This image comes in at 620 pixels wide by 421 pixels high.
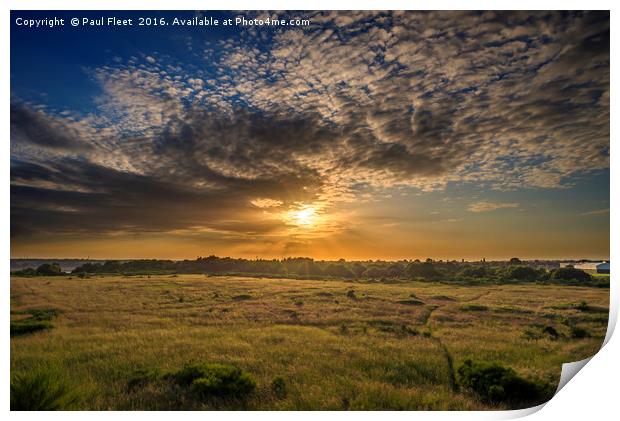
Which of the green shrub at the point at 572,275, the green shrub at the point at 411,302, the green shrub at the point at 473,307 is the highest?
the green shrub at the point at 572,275

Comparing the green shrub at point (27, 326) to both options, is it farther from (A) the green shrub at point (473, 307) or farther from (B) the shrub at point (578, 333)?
(B) the shrub at point (578, 333)

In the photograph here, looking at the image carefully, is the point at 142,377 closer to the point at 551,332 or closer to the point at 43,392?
the point at 43,392

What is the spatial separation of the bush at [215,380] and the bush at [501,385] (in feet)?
19.3

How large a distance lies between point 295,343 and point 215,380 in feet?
12.1

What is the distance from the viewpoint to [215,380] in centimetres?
953

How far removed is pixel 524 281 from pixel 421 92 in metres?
23.0

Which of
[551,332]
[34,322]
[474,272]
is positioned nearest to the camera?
[34,322]

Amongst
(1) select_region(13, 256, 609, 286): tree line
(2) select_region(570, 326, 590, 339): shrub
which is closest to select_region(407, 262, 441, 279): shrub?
(1) select_region(13, 256, 609, 286): tree line

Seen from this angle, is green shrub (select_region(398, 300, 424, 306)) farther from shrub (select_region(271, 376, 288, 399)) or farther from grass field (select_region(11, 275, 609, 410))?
shrub (select_region(271, 376, 288, 399))

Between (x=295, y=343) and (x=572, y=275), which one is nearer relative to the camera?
(x=295, y=343)

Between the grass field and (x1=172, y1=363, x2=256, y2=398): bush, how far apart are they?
20cm

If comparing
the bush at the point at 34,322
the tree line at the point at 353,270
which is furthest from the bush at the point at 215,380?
the tree line at the point at 353,270

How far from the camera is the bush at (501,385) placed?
966 cm

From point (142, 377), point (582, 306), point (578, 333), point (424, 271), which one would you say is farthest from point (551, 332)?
point (424, 271)
